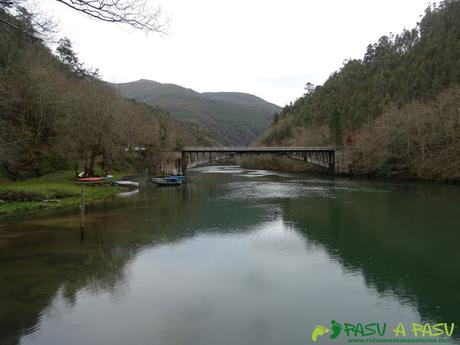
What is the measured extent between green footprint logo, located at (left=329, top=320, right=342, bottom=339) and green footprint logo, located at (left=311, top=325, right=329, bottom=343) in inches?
8.1

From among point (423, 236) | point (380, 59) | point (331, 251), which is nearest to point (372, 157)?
point (423, 236)

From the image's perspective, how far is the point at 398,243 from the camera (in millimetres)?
22922

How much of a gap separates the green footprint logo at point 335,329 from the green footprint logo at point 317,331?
0.68 ft

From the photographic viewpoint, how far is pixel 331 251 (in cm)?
→ 2142

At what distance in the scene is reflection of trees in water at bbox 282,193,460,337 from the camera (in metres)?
15.2

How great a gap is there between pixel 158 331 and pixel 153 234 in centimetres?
1354

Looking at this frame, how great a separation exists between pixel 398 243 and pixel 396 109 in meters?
64.9

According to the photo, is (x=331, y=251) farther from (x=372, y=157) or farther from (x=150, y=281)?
(x=372, y=157)

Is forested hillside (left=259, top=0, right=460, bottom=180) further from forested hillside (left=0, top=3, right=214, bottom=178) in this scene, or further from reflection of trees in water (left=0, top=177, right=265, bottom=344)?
forested hillside (left=0, top=3, right=214, bottom=178)

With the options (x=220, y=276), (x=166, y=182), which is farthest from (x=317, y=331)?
(x=166, y=182)

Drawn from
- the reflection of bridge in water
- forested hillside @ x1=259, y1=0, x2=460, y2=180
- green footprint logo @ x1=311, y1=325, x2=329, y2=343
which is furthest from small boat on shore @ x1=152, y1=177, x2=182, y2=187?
green footprint logo @ x1=311, y1=325, x2=329, y2=343

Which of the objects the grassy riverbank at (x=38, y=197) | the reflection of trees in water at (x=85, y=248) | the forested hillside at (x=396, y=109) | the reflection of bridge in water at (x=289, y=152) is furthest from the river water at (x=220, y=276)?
the reflection of bridge in water at (x=289, y=152)

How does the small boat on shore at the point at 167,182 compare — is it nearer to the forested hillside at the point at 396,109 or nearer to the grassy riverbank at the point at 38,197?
the grassy riverbank at the point at 38,197

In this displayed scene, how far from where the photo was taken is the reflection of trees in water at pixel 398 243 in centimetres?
1520
